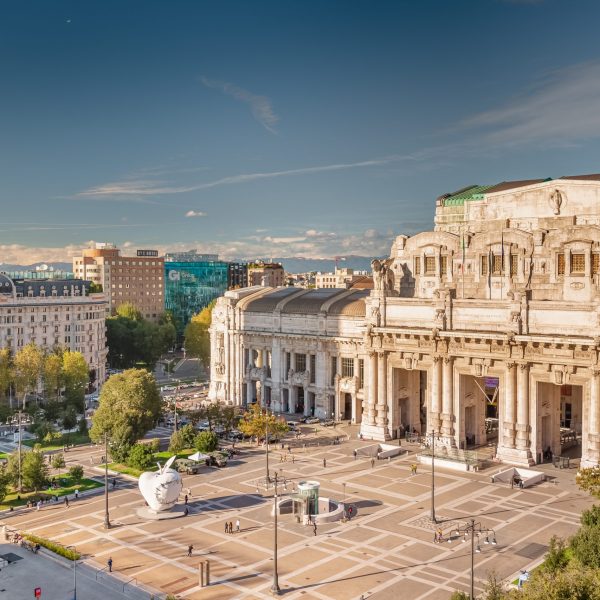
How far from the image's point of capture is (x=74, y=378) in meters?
123

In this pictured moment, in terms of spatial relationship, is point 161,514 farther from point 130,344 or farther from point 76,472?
point 130,344

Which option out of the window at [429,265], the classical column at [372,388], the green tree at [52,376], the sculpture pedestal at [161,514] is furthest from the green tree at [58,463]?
the window at [429,265]

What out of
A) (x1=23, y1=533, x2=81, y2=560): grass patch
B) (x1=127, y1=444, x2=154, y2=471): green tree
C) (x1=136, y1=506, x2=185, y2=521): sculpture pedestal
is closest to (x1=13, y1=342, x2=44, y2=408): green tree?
(x1=127, y1=444, x2=154, y2=471): green tree

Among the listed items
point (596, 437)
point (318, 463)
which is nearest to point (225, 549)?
point (318, 463)

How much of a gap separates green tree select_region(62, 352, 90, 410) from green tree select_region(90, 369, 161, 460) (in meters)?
25.2

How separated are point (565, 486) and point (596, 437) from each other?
6852 millimetres

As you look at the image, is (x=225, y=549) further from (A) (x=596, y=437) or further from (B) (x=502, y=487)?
(A) (x=596, y=437)

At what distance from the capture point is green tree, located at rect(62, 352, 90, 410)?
385ft

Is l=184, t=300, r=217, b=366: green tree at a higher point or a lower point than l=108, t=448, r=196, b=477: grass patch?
higher

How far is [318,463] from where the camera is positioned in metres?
87.9

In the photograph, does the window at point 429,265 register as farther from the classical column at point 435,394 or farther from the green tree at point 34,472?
the green tree at point 34,472

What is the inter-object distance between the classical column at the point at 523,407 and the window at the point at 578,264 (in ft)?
39.8

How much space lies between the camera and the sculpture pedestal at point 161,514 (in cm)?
6812

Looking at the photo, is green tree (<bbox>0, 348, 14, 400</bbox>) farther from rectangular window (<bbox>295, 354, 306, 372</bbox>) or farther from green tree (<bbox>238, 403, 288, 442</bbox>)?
green tree (<bbox>238, 403, 288, 442</bbox>)
